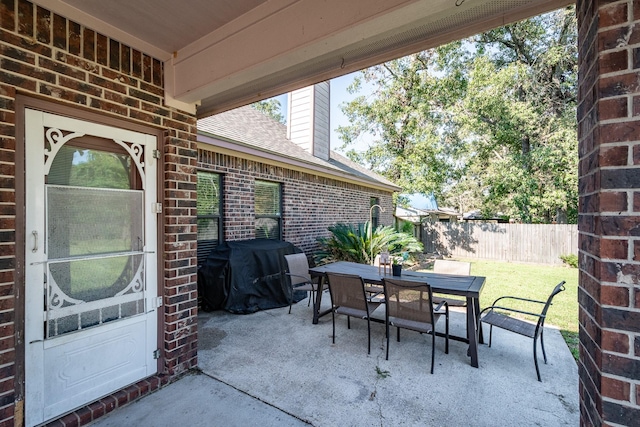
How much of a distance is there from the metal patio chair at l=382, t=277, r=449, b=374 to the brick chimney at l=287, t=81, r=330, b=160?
6241 millimetres

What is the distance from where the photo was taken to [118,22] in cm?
227

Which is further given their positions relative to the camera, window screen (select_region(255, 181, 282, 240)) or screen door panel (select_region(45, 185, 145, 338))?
window screen (select_region(255, 181, 282, 240))

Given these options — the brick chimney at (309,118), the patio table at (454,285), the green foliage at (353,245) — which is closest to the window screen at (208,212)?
the patio table at (454,285)

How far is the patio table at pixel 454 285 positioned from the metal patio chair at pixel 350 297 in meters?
0.29

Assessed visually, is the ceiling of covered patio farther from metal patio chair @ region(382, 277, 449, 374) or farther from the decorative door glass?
metal patio chair @ region(382, 277, 449, 374)

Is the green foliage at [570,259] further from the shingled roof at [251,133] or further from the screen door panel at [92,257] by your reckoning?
the screen door panel at [92,257]

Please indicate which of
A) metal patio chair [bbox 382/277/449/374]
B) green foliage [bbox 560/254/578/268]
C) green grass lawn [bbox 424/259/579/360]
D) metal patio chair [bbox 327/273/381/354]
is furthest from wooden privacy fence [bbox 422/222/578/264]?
metal patio chair [bbox 327/273/381/354]

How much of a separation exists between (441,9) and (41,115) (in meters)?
2.65

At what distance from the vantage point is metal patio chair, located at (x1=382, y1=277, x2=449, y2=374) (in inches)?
126

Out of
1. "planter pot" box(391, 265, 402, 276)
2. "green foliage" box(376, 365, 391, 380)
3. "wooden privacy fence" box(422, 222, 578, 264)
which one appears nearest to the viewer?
"green foliage" box(376, 365, 391, 380)

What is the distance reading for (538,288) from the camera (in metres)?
6.94

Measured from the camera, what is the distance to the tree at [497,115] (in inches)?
472

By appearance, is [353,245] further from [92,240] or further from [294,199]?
[92,240]

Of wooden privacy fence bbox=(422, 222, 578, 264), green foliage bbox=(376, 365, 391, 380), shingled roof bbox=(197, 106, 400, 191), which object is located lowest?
green foliage bbox=(376, 365, 391, 380)
